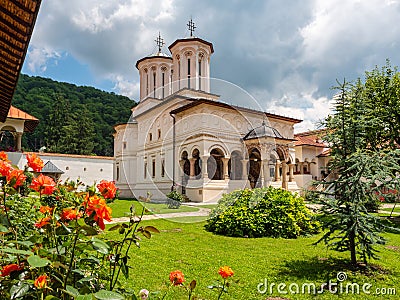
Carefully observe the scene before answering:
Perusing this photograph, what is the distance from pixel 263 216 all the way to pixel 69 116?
4455 cm

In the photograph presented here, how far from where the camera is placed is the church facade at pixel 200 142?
60.5 feet

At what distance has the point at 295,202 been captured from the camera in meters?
8.24

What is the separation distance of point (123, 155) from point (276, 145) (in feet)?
45.4

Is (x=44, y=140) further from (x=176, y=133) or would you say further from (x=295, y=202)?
(x=295, y=202)

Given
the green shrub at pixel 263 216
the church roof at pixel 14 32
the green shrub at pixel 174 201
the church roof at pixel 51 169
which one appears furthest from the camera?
the church roof at pixel 51 169

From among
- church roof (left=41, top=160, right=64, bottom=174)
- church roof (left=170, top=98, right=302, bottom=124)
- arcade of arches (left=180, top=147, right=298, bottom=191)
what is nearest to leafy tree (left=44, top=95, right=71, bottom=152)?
church roof (left=41, top=160, right=64, bottom=174)

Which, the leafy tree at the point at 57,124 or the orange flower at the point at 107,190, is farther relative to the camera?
the leafy tree at the point at 57,124

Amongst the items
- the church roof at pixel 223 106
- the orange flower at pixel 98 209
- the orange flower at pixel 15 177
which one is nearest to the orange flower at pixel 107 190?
the orange flower at pixel 98 209

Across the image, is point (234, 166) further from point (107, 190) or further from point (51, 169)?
point (107, 190)

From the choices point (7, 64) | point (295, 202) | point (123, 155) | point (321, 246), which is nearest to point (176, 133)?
point (123, 155)

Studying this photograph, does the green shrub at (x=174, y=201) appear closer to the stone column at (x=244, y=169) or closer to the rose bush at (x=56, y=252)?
the stone column at (x=244, y=169)

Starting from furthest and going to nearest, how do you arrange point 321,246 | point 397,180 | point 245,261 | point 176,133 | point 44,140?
point 44,140, point 176,133, point 321,246, point 245,261, point 397,180

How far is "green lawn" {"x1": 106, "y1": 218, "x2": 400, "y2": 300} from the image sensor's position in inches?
150

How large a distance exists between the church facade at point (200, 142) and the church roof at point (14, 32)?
45.7 ft
